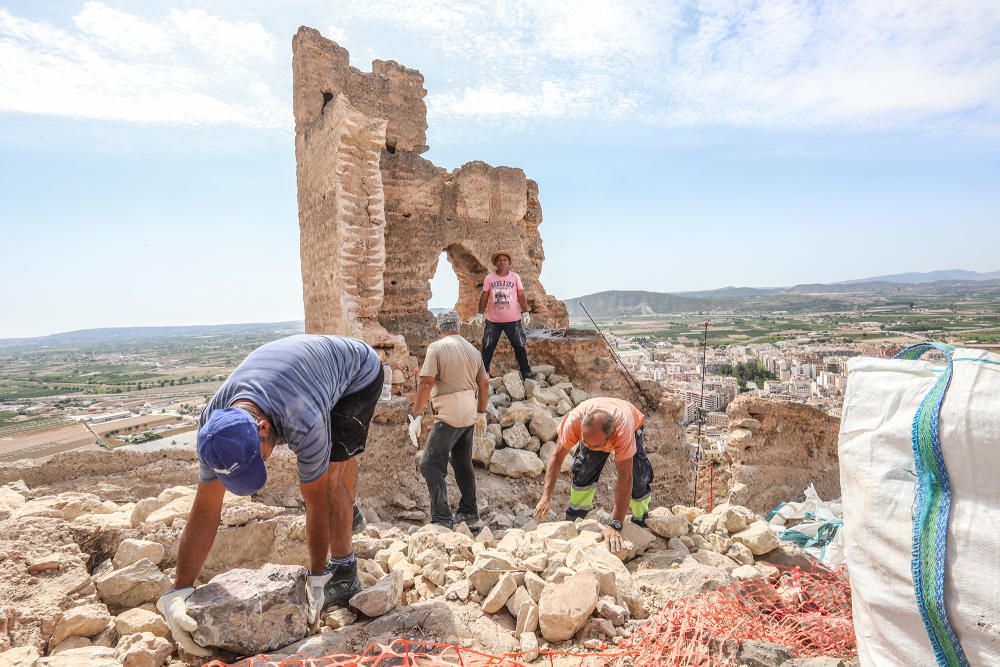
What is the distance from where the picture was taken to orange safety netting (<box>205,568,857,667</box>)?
6.41 ft

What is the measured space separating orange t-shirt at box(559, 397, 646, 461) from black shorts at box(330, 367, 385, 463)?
1533 millimetres

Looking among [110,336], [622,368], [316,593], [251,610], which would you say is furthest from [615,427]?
[110,336]

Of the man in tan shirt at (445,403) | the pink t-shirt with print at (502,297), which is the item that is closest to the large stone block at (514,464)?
the man in tan shirt at (445,403)

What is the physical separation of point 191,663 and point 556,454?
246 cm

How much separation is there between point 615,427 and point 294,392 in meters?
2.25

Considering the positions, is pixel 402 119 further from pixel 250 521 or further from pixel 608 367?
pixel 250 521

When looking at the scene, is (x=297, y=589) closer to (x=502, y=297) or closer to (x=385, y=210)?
(x=502, y=297)

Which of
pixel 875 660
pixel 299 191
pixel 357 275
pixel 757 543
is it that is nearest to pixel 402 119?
pixel 299 191

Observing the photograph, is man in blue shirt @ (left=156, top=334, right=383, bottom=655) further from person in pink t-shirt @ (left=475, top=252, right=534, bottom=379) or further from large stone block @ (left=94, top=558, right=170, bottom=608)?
person in pink t-shirt @ (left=475, top=252, right=534, bottom=379)

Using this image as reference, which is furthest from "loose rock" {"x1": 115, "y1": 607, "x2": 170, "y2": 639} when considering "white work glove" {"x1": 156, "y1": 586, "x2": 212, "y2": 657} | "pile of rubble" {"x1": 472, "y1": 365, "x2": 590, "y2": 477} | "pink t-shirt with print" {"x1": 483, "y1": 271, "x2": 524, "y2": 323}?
"pink t-shirt with print" {"x1": 483, "y1": 271, "x2": 524, "y2": 323}

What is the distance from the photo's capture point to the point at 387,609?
2.38 meters

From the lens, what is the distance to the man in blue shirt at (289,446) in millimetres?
1995

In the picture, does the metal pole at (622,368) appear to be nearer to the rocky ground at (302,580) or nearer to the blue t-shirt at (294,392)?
the rocky ground at (302,580)

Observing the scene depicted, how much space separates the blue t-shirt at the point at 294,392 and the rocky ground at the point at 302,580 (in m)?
0.51
